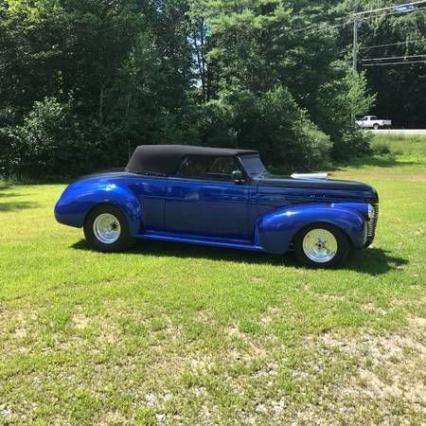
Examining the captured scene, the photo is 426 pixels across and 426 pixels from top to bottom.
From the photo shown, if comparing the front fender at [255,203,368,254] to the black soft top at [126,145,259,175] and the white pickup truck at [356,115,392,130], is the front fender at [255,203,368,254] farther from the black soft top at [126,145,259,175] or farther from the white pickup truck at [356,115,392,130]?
the white pickup truck at [356,115,392,130]

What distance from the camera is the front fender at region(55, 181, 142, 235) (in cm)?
735

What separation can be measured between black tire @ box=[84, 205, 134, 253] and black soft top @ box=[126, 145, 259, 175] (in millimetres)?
677

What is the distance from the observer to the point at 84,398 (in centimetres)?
342

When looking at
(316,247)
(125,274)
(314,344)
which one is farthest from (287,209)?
(314,344)

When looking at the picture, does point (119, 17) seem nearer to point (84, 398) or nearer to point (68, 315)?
point (68, 315)

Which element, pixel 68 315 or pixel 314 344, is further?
pixel 68 315

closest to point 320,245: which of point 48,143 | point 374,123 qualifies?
point 48,143

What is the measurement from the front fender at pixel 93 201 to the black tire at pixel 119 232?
2.4 inches

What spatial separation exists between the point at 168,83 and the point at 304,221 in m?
20.9

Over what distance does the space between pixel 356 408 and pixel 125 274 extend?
136 inches

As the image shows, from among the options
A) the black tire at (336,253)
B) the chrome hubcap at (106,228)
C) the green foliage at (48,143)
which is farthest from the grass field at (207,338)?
the green foliage at (48,143)

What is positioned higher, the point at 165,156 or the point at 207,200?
the point at 165,156

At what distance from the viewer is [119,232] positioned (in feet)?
24.4

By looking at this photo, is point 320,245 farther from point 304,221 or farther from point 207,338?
point 207,338
